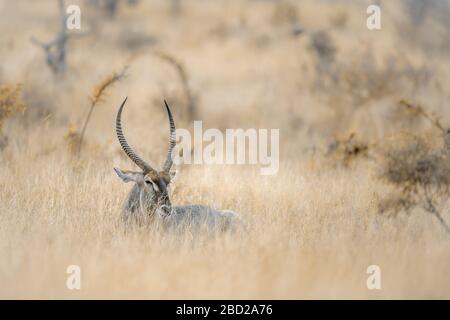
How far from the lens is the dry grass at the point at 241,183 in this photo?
6.82 m

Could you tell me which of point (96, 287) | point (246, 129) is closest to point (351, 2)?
point (246, 129)

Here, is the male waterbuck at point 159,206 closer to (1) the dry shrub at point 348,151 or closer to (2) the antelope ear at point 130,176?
(2) the antelope ear at point 130,176

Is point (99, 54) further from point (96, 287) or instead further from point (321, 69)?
point (96, 287)

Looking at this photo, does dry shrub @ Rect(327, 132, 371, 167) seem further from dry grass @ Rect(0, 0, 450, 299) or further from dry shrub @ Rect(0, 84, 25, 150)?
dry shrub @ Rect(0, 84, 25, 150)

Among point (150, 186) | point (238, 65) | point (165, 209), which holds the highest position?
point (238, 65)

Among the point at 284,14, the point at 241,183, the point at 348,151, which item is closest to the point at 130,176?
the point at 241,183

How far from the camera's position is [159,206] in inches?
337

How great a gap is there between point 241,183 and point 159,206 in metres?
3.24

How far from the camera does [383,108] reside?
18.3 m

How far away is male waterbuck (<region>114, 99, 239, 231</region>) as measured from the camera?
8.63 meters

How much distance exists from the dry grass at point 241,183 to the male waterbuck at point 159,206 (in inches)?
11.7

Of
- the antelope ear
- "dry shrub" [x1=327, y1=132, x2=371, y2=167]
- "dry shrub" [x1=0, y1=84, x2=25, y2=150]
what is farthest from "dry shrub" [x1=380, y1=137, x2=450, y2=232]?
"dry shrub" [x1=0, y1=84, x2=25, y2=150]

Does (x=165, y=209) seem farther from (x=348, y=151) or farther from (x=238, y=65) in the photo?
(x=238, y=65)

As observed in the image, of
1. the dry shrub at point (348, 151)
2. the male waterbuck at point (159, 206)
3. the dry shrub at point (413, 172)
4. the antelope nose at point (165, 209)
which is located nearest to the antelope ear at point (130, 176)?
the male waterbuck at point (159, 206)
